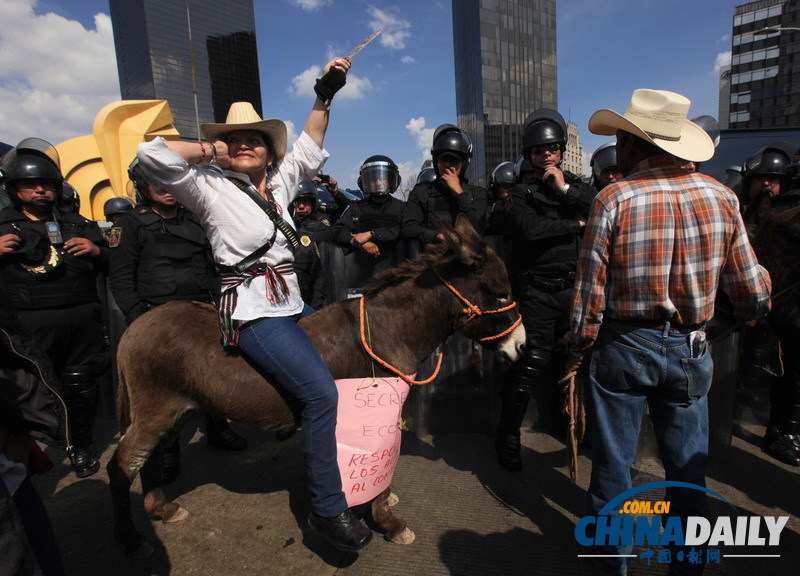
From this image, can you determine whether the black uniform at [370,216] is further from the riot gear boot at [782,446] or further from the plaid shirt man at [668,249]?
the riot gear boot at [782,446]

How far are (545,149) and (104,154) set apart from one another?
53.4 feet

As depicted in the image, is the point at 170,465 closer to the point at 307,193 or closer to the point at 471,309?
the point at 471,309

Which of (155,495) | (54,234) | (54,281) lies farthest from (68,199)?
(155,495)

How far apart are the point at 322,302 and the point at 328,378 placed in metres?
2.47

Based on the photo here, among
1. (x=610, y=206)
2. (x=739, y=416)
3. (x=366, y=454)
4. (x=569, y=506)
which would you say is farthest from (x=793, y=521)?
(x=366, y=454)

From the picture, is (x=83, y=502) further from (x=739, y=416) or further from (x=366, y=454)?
(x=739, y=416)

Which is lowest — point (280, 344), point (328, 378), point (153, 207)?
point (328, 378)

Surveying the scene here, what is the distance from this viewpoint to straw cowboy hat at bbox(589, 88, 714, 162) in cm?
206

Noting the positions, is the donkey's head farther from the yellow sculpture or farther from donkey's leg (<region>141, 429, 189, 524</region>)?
the yellow sculpture

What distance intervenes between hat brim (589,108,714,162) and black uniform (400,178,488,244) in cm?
191

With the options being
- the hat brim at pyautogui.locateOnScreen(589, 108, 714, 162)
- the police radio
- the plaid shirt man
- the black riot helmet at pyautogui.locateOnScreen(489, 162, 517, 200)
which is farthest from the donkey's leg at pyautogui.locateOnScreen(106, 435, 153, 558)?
the black riot helmet at pyautogui.locateOnScreen(489, 162, 517, 200)

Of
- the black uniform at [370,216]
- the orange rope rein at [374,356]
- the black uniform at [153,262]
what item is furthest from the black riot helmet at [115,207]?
the orange rope rein at [374,356]

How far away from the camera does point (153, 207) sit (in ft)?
13.4

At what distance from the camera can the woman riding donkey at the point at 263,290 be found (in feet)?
7.84
